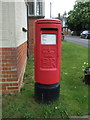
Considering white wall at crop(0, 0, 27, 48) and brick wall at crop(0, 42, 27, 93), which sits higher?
white wall at crop(0, 0, 27, 48)

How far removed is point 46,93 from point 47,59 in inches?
26.8

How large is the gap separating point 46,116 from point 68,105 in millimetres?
599

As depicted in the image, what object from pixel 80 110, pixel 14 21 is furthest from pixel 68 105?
pixel 14 21

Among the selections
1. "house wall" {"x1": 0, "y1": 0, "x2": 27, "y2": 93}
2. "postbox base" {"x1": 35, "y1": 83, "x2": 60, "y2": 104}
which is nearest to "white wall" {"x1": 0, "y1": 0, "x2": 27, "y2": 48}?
"house wall" {"x1": 0, "y1": 0, "x2": 27, "y2": 93}

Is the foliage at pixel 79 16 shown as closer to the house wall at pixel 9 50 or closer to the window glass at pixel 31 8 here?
the window glass at pixel 31 8

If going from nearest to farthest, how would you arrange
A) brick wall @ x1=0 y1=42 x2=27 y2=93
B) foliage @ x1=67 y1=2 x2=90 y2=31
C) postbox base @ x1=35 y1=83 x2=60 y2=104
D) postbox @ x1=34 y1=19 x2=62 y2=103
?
postbox @ x1=34 y1=19 x2=62 y2=103 < postbox base @ x1=35 y1=83 x2=60 y2=104 < brick wall @ x1=0 y1=42 x2=27 y2=93 < foliage @ x1=67 y1=2 x2=90 y2=31

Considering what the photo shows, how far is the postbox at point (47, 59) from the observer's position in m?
3.03

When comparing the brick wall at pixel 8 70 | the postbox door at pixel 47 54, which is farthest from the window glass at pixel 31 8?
the postbox door at pixel 47 54

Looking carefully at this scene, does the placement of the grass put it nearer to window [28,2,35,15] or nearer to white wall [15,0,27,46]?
white wall [15,0,27,46]

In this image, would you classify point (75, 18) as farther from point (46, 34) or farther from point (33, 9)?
point (46, 34)

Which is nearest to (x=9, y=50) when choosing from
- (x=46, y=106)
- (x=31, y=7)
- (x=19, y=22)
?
(x=19, y=22)

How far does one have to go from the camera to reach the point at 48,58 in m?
3.09

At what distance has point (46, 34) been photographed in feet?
9.98

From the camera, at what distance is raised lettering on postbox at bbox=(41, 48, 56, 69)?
307 centimetres
